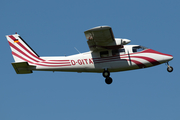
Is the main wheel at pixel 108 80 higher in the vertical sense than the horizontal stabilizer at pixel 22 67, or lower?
lower

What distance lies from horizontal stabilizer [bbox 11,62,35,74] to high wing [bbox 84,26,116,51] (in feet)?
17.9

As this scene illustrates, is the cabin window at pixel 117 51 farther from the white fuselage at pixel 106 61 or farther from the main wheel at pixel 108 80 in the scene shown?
the main wheel at pixel 108 80

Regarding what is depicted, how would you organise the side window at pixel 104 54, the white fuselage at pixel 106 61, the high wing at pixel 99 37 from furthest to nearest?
the side window at pixel 104 54, the white fuselage at pixel 106 61, the high wing at pixel 99 37

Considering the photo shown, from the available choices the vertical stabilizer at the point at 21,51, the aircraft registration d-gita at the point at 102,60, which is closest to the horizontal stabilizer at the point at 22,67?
the aircraft registration d-gita at the point at 102,60

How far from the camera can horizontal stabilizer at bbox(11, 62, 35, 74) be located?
23.0 metres

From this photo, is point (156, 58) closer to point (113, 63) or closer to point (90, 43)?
point (113, 63)

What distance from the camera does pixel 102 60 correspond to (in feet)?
76.6

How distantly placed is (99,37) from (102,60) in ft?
7.74

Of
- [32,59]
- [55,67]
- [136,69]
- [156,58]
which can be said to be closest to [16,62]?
[32,59]

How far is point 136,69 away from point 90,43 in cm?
452

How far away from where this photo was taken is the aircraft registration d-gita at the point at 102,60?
2308 cm

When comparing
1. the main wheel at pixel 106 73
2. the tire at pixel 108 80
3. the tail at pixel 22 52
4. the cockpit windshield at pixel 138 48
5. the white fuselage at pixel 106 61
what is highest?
the tail at pixel 22 52

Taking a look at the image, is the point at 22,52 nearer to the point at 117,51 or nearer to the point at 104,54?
the point at 104,54

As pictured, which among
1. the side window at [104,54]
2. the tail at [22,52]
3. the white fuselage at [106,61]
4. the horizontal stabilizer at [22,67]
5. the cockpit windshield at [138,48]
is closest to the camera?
the horizontal stabilizer at [22,67]
